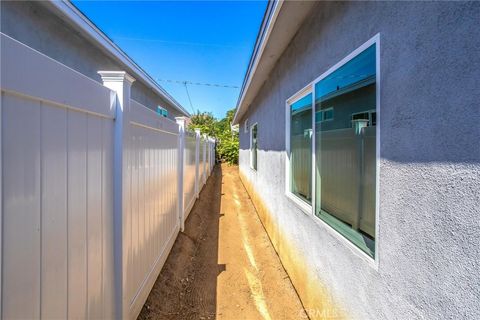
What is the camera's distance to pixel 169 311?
9.95 feet

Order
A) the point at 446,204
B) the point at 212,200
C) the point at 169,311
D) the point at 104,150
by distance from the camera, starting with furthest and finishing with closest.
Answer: the point at 212,200 → the point at 169,311 → the point at 104,150 → the point at 446,204

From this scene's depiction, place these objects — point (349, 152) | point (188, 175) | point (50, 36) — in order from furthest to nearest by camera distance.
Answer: point (188, 175), point (50, 36), point (349, 152)

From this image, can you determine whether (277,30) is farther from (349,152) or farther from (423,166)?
(423,166)

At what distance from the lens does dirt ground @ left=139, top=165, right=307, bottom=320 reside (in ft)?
10.2

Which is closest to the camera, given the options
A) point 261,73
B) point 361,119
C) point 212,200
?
point 361,119

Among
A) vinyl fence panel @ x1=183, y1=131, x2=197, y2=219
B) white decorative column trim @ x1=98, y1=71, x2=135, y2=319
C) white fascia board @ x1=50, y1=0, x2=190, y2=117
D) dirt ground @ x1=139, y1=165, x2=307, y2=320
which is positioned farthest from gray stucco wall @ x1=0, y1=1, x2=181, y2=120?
dirt ground @ x1=139, y1=165, x2=307, y2=320

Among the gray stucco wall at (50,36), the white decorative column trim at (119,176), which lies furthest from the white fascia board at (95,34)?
the white decorative column trim at (119,176)

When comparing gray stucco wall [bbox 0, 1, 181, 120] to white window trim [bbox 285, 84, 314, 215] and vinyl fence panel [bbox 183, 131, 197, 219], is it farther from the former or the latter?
white window trim [bbox 285, 84, 314, 215]

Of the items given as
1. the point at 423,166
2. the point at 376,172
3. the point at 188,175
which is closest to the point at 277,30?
the point at 376,172

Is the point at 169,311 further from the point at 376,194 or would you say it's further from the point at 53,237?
the point at 376,194

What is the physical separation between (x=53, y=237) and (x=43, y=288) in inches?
8.6

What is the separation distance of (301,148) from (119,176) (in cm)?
230

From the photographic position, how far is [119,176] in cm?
210

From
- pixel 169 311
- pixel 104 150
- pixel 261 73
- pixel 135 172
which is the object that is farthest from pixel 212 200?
pixel 104 150
